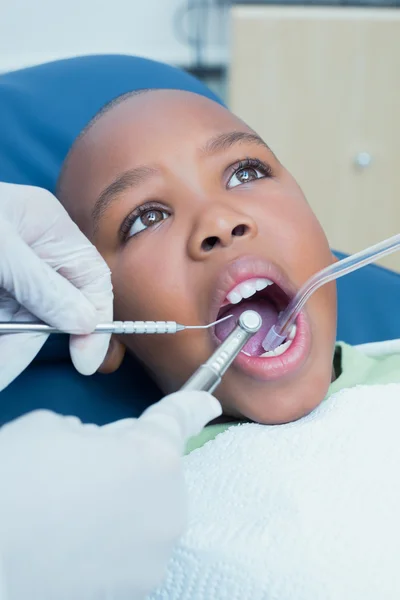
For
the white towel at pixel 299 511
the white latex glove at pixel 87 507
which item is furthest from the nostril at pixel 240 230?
the white latex glove at pixel 87 507

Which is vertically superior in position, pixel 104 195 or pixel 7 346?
pixel 104 195

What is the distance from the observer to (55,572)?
1.84 feet

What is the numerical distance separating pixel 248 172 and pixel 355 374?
364 mm

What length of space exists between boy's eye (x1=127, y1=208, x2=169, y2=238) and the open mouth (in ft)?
0.53

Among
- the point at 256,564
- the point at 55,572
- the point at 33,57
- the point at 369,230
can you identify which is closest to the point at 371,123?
the point at 369,230

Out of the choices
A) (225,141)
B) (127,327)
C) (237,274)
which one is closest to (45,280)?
(127,327)

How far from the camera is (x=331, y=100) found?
7.09 ft

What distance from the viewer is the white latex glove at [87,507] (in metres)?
0.55

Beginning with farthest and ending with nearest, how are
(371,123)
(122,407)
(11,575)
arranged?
1. (371,123)
2. (122,407)
3. (11,575)

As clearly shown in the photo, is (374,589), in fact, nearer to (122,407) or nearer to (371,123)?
(122,407)

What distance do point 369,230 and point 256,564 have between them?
168 cm

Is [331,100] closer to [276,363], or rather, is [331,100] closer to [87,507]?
[276,363]

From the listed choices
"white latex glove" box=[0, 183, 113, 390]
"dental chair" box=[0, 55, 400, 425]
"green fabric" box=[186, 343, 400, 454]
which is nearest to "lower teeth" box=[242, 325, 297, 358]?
"green fabric" box=[186, 343, 400, 454]

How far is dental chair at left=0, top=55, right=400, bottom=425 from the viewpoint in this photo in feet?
4.01
